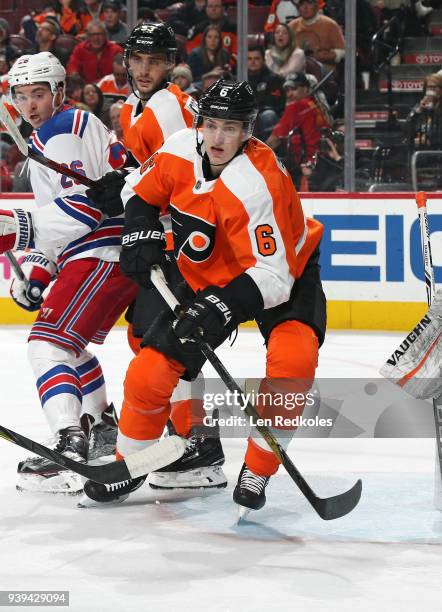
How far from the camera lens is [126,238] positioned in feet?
10.0

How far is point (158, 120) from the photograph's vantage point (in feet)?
11.8

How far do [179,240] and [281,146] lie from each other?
146 inches

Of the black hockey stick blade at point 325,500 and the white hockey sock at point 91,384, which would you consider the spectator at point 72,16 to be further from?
the black hockey stick blade at point 325,500

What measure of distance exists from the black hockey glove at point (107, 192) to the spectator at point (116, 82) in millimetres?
3747

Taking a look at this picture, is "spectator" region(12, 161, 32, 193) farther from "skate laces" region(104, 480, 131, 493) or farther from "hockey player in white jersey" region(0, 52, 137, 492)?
"skate laces" region(104, 480, 131, 493)

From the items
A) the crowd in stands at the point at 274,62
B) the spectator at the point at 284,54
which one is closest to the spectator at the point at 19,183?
the crowd in stands at the point at 274,62

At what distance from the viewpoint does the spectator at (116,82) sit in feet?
23.3

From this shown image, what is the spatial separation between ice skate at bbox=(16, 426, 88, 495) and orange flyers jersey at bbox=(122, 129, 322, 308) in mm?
552

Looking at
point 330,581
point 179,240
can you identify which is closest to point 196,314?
point 179,240

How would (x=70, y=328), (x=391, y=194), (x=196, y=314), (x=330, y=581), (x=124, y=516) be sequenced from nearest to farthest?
(x=330, y=581) < (x=196, y=314) < (x=124, y=516) < (x=70, y=328) < (x=391, y=194)

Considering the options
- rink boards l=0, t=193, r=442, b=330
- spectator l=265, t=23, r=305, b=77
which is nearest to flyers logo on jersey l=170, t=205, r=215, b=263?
rink boards l=0, t=193, r=442, b=330

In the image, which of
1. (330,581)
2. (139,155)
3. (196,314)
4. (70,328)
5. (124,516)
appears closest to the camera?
(330,581)

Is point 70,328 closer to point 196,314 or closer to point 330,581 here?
point 196,314

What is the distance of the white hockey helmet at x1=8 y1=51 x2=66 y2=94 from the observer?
3.45 meters
